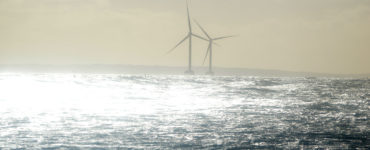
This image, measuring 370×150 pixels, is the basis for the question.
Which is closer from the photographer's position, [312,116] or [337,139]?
[337,139]

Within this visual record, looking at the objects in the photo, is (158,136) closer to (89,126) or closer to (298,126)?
(89,126)

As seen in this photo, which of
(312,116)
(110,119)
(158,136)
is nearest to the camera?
(158,136)

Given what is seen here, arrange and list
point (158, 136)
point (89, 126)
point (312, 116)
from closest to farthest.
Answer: point (158, 136), point (89, 126), point (312, 116)

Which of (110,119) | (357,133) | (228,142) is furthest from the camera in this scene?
(110,119)

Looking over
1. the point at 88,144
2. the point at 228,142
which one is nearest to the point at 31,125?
the point at 88,144

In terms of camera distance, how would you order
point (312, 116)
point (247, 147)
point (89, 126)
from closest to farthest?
point (247, 147) < point (89, 126) < point (312, 116)

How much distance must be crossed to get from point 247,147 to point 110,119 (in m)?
28.7

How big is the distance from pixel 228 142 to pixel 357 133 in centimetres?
1566

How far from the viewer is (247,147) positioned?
37.4 metres

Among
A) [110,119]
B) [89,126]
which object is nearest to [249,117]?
[110,119]

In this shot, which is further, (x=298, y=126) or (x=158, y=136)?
(x=298, y=126)

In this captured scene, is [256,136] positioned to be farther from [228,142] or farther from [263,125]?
[263,125]

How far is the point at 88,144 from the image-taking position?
38656 mm

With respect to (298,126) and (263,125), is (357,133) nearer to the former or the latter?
(298,126)
